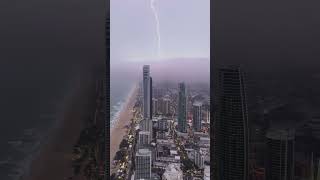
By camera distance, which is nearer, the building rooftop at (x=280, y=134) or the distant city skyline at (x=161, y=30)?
the building rooftop at (x=280, y=134)

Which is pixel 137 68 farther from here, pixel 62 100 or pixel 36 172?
pixel 36 172

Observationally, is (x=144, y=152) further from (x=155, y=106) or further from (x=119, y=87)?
(x=119, y=87)

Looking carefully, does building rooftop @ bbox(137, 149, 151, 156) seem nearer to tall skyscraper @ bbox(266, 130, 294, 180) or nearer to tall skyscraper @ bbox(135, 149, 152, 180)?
tall skyscraper @ bbox(135, 149, 152, 180)

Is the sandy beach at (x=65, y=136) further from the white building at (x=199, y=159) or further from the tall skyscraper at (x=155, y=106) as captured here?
the white building at (x=199, y=159)

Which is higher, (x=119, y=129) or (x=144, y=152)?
(x=119, y=129)

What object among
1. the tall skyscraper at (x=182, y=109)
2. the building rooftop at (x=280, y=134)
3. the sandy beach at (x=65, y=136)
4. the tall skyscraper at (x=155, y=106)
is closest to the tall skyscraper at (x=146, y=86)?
the tall skyscraper at (x=155, y=106)

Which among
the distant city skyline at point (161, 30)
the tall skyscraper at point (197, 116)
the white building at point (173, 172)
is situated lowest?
the white building at point (173, 172)

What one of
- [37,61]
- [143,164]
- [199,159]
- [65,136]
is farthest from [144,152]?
[37,61]

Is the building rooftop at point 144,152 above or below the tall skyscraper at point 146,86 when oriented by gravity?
below
